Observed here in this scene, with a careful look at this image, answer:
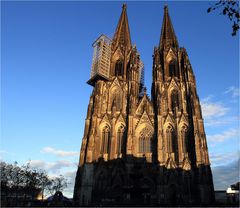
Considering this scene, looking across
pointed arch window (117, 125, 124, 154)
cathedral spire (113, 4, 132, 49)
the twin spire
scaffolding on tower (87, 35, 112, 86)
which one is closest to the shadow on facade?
pointed arch window (117, 125, 124, 154)

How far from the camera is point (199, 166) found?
31.8m

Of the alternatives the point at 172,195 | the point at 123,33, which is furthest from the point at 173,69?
the point at 172,195

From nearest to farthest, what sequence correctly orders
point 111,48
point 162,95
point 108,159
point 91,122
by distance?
1. point 108,159
2. point 91,122
3. point 162,95
4. point 111,48

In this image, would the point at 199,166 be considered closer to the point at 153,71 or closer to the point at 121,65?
the point at 153,71

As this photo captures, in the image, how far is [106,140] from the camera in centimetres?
3681

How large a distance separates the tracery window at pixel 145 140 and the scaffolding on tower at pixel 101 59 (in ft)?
39.7

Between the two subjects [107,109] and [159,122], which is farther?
[107,109]

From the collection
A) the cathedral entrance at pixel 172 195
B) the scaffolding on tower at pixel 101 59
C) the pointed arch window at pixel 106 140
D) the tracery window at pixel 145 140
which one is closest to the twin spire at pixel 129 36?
the scaffolding on tower at pixel 101 59

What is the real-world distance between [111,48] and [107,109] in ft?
48.3

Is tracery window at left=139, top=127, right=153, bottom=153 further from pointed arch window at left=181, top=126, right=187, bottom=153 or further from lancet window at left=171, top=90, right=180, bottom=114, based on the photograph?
lancet window at left=171, top=90, right=180, bottom=114

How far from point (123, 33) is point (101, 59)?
452 inches

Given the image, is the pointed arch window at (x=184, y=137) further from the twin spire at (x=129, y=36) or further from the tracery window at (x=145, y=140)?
the twin spire at (x=129, y=36)

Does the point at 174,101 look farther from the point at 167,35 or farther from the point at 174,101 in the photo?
the point at 167,35

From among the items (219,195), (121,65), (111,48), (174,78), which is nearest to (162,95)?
(174,78)
